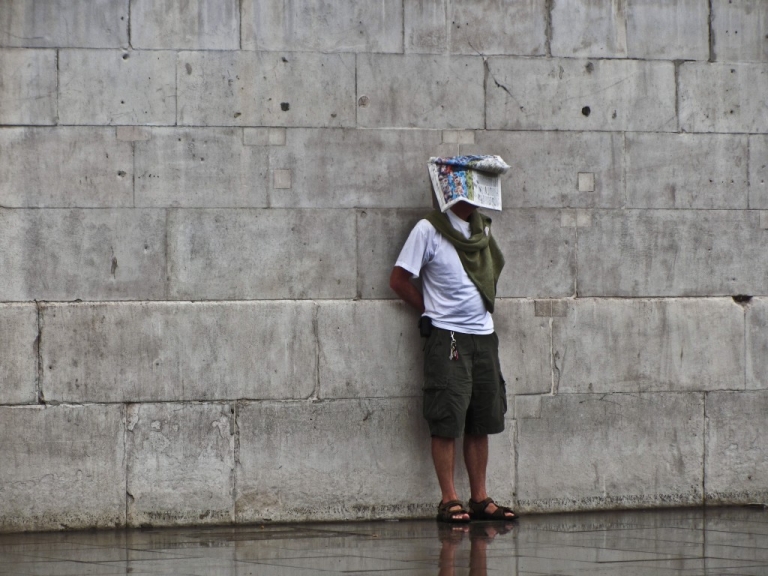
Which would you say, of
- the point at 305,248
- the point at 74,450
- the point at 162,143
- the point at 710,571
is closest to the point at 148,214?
the point at 162,143

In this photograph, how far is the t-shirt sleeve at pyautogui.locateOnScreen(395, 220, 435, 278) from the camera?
8148mm

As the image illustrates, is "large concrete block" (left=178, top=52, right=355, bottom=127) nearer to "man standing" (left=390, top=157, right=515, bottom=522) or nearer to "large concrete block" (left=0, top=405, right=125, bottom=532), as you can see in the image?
"man standing" (left=390, top=157, right=515, bottom=522)

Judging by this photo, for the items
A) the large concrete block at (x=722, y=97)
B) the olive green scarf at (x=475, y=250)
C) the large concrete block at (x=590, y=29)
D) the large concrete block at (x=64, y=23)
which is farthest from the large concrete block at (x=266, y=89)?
the large concrete block at (x=722, y=97)

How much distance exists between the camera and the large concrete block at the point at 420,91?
8.41 m

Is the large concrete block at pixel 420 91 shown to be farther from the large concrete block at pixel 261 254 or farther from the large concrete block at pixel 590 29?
the large concrete block at pixel 261 254

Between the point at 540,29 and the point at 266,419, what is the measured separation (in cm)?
316

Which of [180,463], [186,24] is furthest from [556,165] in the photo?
[180,463]

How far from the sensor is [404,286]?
26.9 feet

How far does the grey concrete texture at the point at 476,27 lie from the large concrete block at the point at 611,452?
2.37m

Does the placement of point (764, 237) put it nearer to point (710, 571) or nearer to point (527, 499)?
point (527, 499)

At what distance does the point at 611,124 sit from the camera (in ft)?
28.8

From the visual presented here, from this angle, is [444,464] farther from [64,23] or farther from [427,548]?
[64,23]

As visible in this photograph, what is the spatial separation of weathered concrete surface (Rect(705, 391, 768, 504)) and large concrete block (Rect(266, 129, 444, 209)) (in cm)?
249

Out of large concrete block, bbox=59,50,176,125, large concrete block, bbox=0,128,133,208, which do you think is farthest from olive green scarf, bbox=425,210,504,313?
large concrete block, bbox=0,128,133,208
